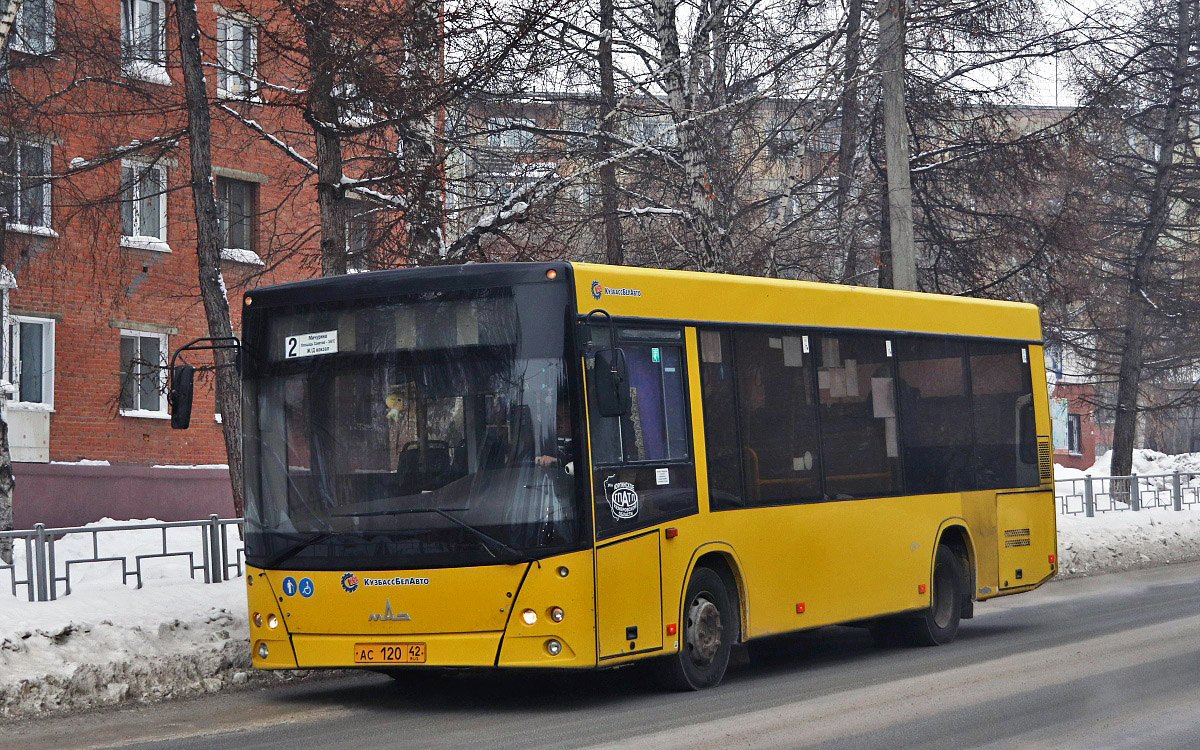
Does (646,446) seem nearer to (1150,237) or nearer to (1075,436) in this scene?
(1150,237)

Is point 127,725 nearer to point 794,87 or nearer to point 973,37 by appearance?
point 794,87

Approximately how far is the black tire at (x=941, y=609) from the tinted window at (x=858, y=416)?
1264 millimetres

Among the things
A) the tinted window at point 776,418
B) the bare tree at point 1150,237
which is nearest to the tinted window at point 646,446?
the tinted window at point 776,418

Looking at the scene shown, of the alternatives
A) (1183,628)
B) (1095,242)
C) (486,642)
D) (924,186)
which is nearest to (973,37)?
(924,186)

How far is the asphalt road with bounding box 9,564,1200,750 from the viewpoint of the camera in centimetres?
903

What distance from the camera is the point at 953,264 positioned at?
2339cm

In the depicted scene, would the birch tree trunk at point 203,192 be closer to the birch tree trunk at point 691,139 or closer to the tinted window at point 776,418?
the birch tree trunk at point 691,139

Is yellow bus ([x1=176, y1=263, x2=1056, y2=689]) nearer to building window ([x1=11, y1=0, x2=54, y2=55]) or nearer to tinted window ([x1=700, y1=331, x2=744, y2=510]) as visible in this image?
tinted window ([x1=700, y1=331, x2=744, y2=510])

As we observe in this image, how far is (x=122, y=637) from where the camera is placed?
37.1 ft

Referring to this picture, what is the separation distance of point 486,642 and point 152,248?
20.6 m

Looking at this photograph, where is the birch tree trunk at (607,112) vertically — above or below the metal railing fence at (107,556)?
above

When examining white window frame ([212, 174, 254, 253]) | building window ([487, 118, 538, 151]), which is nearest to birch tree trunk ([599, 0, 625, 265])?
building window ([487, 118, 538, 151])

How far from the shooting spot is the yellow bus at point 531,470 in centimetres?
1008

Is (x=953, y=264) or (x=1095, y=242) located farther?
(x=1095, y=242)
